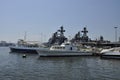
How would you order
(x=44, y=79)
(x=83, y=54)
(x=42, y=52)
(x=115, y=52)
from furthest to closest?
(x=83, y=54)
(x=42, y=52)
(x=115, y=52)
(x=44, y=79)

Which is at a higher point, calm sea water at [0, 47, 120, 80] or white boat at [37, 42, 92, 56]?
white boat at [37, 42, 92, 56]

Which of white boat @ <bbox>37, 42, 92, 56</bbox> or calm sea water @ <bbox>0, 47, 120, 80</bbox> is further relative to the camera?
white boat @ <bbox>37, 42, 92, 56</bbox>

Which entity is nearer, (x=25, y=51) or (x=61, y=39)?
(x=25, y=51)

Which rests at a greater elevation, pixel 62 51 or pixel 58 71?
pixel 62 51

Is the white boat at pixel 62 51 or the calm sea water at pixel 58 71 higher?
the white boat at pixel 62 51

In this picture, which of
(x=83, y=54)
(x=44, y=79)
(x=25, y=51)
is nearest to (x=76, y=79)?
(x=44, y=79)

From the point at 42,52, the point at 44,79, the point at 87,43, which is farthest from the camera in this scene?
the point at 87,43

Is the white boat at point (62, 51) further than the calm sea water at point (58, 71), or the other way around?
the white boat at point (62, 51)

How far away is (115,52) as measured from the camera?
65875 millimetres

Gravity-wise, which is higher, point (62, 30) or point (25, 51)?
point (62, 30)

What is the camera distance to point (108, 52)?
68062 millimetres

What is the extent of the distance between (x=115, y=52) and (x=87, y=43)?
81660mm

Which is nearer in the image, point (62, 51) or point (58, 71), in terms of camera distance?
point (58, 71)

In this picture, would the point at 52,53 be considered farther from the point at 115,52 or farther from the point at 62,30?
the point at 62,30
